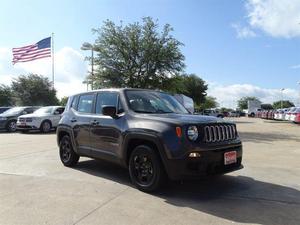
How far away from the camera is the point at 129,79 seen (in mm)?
25219

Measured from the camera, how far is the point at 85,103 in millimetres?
8211

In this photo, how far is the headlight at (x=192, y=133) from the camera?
5711 mm

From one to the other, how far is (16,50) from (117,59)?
12.5 meters

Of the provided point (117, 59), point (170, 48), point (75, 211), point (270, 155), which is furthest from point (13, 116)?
point (75, 211)

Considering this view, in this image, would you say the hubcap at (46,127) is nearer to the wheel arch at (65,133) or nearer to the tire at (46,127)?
the tire at (46,127)

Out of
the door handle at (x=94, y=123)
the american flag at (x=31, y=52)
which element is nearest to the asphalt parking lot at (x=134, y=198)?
the door handle at (x=94, y=123)

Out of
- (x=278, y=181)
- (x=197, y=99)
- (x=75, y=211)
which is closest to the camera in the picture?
(x=75, y=211)

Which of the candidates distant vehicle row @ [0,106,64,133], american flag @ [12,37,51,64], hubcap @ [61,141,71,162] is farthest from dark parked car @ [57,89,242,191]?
american flag @ [12,37,51,64]

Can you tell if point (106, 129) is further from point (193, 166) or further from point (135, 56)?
point (135, 56)

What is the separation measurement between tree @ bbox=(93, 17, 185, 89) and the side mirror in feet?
59.4

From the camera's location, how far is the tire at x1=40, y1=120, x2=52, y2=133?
2040 centimetres

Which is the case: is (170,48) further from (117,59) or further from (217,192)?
(217,192)

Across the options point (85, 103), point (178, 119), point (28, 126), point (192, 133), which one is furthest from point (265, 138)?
point (28, 126)

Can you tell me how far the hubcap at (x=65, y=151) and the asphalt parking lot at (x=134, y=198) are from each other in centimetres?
25
